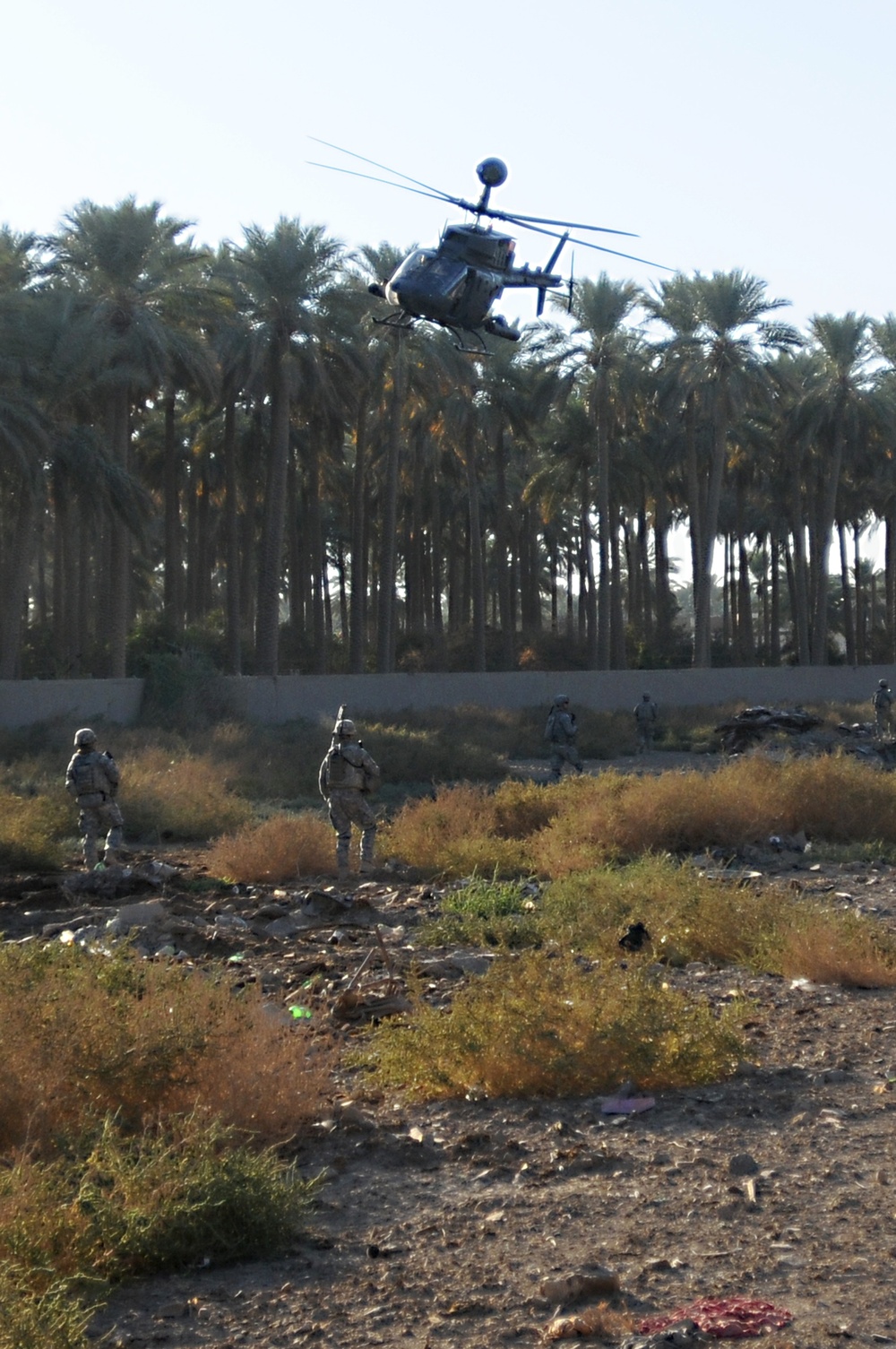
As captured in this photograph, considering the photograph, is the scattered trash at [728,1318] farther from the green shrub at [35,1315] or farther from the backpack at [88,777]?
the backpack at [88,777]

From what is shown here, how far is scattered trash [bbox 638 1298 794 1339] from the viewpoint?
431 centimetres

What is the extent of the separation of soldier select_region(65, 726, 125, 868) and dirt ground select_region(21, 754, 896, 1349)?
8964 millimetres

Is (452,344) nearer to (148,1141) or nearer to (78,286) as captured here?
(78,286)

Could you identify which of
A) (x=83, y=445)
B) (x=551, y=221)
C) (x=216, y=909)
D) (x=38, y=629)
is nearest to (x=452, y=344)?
(x=83, y=445)

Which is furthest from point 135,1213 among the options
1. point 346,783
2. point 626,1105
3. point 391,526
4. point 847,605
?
point 847,605

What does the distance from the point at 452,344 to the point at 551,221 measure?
27.6 m

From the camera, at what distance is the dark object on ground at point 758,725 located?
38.6m

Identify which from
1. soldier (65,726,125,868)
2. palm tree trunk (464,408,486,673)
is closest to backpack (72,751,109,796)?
soldier (65,726,125,868)

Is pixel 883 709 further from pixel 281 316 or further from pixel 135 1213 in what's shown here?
pixel 135 1213

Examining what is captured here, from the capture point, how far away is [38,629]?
5000 centimetres

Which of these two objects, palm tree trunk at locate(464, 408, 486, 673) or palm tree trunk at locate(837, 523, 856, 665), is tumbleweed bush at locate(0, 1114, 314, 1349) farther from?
palm tree trunk at locate(837, 523, 856, 665)

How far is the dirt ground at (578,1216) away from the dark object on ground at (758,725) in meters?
30.5

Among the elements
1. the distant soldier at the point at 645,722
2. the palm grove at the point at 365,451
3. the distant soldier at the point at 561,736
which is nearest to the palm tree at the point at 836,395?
the palm grove at the point at 365,451

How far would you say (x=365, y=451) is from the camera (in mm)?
47469
